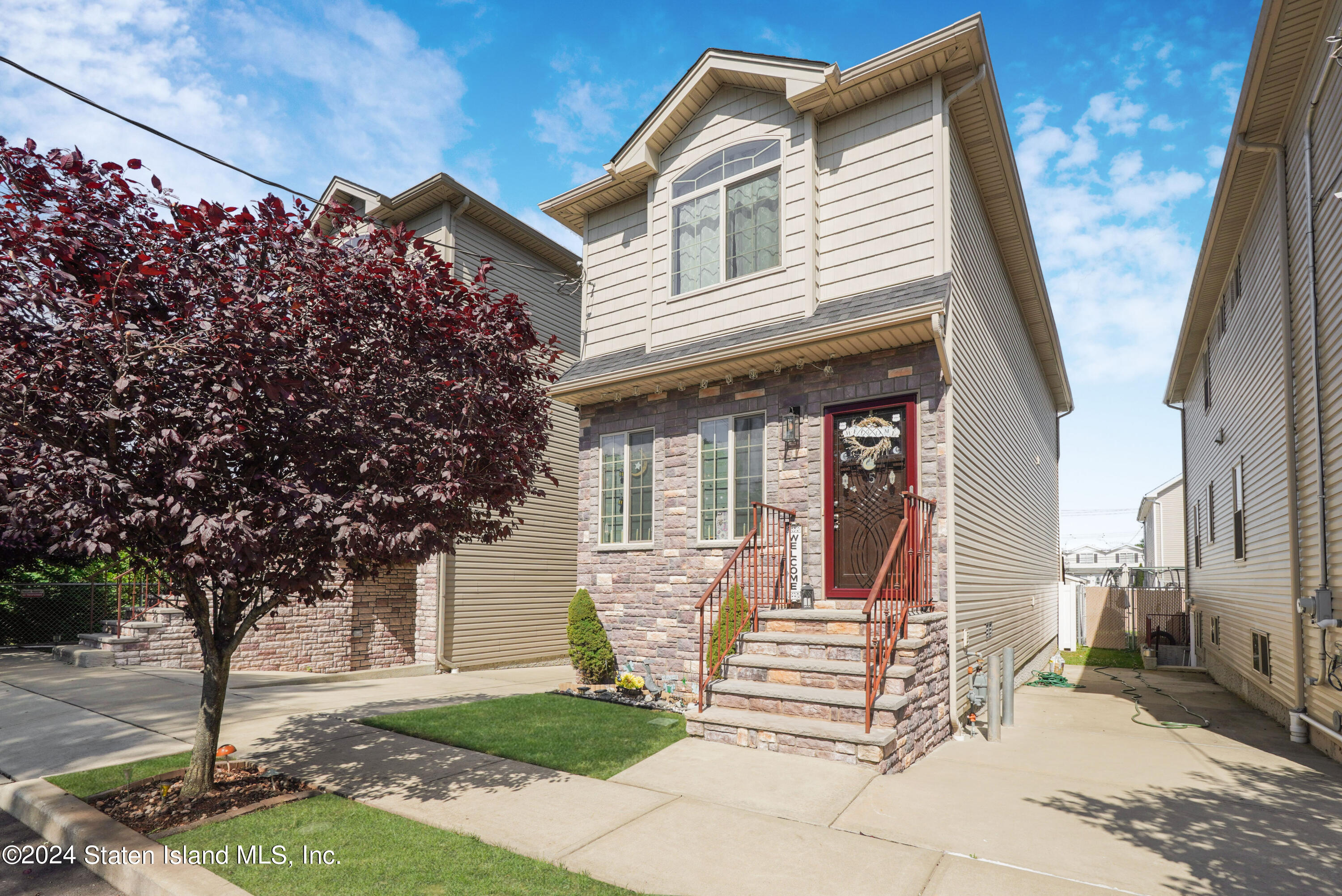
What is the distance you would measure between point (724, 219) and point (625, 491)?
3755 mm

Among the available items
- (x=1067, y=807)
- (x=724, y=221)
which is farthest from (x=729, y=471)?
(x=1067, y=807)

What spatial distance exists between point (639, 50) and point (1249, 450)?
383 inches

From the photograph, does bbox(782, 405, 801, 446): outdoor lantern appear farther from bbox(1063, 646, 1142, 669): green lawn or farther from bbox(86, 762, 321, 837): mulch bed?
bbox(1063, 646, 1142, 669): green lawn

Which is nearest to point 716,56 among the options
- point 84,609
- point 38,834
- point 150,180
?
point 150,180

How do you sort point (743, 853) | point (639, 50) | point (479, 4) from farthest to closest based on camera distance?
1. point (639, 50)
2. point (479, 4)
3. point (743, 853)

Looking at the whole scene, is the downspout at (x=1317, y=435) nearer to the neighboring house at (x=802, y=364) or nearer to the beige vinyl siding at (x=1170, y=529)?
the neighboring house at (x=802, y=364)

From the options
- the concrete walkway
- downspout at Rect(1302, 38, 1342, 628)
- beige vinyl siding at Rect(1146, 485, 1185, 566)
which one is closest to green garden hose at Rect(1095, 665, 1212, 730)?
the concrete walkway

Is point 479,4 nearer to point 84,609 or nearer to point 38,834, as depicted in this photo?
point 38,834

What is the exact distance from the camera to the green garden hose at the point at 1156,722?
8172mm

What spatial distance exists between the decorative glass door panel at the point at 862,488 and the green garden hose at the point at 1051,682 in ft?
17.2

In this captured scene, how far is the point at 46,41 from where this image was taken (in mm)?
5871

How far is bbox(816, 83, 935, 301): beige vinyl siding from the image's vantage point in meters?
8.06

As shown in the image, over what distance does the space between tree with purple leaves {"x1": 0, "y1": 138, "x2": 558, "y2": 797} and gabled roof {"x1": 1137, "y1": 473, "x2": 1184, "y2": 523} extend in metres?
29.5

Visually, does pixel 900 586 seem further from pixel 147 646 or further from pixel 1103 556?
pixel 1103 556
